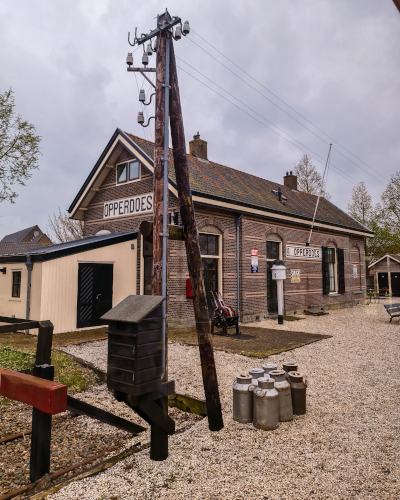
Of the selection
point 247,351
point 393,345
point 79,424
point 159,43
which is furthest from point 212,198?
point 79,424

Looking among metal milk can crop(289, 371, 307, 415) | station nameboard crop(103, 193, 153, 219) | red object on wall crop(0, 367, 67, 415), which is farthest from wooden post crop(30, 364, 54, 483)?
station nameboard crop(103, 193, 153, 219)

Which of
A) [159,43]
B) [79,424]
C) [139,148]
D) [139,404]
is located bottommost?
[79,424]

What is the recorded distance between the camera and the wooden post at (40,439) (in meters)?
2.95

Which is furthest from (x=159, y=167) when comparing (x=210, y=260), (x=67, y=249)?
(x=210, y=260)

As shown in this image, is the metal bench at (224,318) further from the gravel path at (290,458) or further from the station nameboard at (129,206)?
the gravel path at (290,458)

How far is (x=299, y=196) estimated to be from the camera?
21375 millimetres

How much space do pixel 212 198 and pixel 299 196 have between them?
1070cm

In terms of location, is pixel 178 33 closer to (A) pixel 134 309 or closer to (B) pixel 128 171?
(A) pixel 134 309

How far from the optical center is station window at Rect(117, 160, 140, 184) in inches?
537

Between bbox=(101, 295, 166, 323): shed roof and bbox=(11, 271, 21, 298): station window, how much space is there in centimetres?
965

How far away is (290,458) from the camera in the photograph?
134 inches

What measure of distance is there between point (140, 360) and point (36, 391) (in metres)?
0.80

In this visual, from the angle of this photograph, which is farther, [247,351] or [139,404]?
[247,351]

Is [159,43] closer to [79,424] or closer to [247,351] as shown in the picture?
[79,424]
